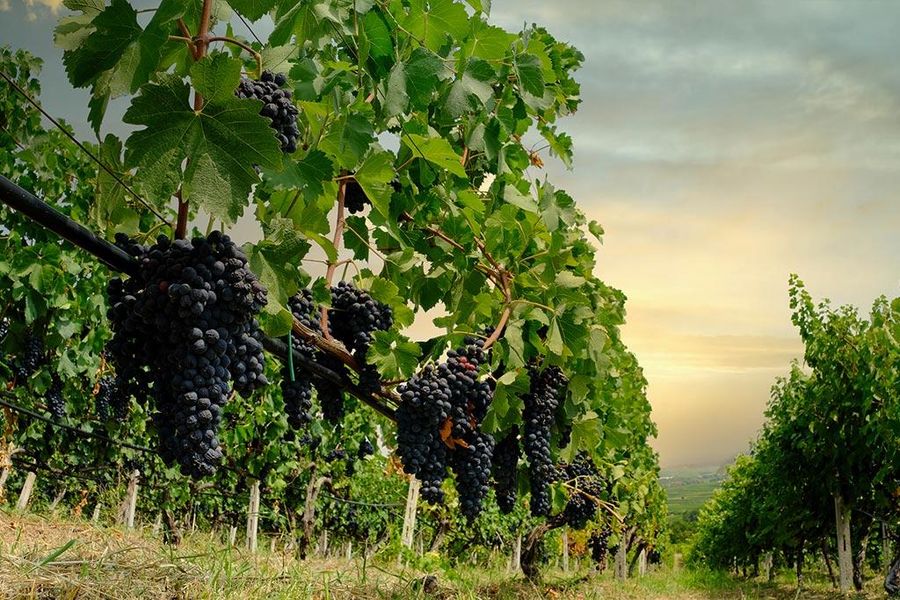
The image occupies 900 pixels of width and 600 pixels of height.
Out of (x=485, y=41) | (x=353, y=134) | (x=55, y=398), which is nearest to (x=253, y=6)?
(x=353, y=134)

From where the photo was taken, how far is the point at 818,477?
1270cm

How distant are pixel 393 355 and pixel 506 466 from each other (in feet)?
4.50

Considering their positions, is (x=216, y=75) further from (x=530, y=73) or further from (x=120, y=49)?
(x=530, y=73)

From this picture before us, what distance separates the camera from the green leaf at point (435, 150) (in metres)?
2.43

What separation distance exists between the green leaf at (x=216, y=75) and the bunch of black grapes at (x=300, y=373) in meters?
1.05

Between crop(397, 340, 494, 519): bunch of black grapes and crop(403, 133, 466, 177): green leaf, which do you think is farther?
crop(397, 340, 494, 519): bunch of black grapes

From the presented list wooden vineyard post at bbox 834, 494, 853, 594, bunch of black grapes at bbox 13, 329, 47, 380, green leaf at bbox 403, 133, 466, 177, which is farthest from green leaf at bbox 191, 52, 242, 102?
wooden vineyard post at bbox 834, 494, 853, 594

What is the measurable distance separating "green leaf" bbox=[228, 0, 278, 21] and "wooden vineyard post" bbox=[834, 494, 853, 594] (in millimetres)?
12257

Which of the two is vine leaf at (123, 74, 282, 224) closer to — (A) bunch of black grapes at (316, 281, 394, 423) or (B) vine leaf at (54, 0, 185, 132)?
(B) vine leaf at (54, 0, 185, 132)

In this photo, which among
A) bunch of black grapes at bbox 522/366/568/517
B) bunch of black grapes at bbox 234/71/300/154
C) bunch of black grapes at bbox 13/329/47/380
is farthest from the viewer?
bunch of black grapes at bbox 13/329/47/380

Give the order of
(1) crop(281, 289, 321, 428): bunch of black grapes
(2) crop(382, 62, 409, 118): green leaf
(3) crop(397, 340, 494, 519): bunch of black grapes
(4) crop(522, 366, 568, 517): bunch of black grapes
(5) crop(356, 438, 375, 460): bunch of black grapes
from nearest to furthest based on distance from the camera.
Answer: (2) crop(382, 62, 409, 118): green leaf → (1) crop(281, 289, 321, 428): bunch of black grapes → (3) crop(397, 340, 494, 519): bunch of black grapes → (4) crop(522, 366, 568, 517): bunch of black grapes → (5) crop(356, 438, 375, 460): bunch of black grapes

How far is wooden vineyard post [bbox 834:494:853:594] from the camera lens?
11312mm

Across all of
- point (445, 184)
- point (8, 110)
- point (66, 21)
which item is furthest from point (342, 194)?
point (8, 110)

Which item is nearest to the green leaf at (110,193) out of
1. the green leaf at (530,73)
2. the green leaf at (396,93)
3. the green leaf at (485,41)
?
the green leaf at (396,93)
